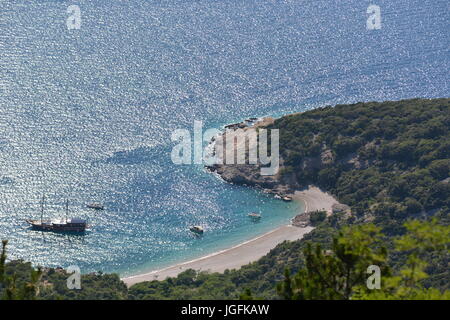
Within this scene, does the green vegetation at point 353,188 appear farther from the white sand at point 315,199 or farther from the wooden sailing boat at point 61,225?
the wooden sailing boat at point 61,225

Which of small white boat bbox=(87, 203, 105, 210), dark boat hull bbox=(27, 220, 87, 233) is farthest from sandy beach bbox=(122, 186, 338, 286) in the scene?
small white boat bbox=(87, 203, 105, 210)

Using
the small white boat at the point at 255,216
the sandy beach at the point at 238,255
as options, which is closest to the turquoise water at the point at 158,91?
the small white boat at the point at 255,216

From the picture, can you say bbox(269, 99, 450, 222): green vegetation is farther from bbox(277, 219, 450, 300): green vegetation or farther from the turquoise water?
bbox(277, 219, 450, 300): green vegetation

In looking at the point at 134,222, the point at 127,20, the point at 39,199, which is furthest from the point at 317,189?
the point at 127,20

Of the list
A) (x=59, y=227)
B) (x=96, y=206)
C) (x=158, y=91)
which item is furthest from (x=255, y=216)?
(x=158, y=91)

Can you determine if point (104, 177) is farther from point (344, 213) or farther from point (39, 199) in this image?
point (344, 213)
